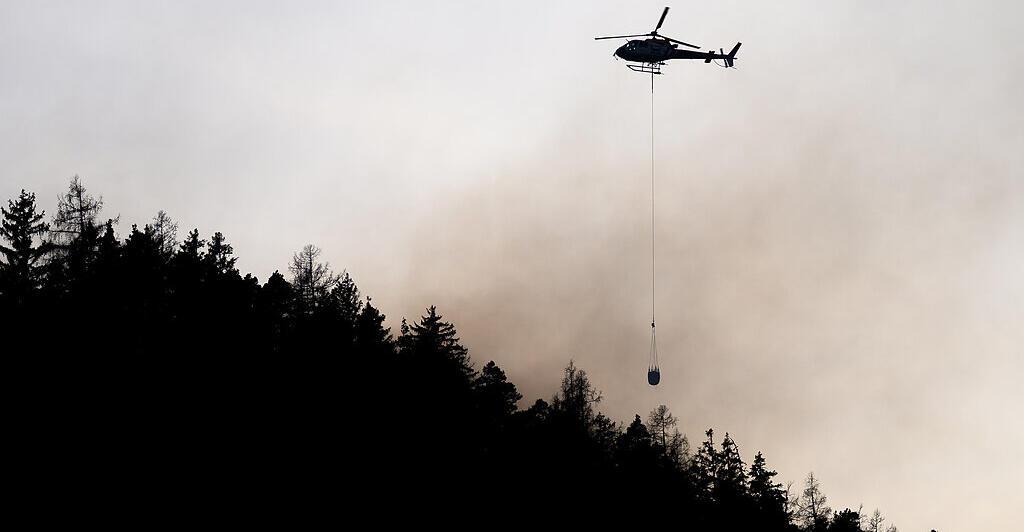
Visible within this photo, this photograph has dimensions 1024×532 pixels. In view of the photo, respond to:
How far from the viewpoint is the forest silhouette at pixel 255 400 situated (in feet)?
196

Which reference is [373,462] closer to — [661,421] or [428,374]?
[428,374]

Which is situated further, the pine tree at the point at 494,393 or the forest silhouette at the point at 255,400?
the pine tree at the point at 494,393

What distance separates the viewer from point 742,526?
266 ft

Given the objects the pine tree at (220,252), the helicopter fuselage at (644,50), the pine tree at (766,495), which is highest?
the helicopter fuselage at (644,50)

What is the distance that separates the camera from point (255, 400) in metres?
63.9

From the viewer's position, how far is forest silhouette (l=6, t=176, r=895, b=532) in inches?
2349

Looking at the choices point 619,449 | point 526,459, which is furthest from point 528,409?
point 526,459

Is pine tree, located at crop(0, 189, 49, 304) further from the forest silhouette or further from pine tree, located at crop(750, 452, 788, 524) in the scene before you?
pine tree, located at crop(750, 452, 788, 524)

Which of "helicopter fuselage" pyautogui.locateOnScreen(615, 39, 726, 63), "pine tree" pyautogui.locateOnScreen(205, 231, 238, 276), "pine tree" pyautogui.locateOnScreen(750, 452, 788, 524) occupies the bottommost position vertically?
"pine tree" pyautogui.locateOnScreen(750, 452, 788, 524)

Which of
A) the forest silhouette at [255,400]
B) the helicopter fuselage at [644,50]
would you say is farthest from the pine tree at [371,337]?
the helicopter fuselage at [644,50]

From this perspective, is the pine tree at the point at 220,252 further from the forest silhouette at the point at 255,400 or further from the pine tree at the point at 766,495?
the pine tree at the point at 766,495

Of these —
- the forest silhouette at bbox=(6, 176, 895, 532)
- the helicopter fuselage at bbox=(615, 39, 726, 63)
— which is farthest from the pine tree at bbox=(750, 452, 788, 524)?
the helicopter fuselage at bbox=(615, 39, 726, 63)

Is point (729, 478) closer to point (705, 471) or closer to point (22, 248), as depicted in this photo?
point (705, 471)

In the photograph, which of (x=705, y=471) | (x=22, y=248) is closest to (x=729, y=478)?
(x=705, y=471)
